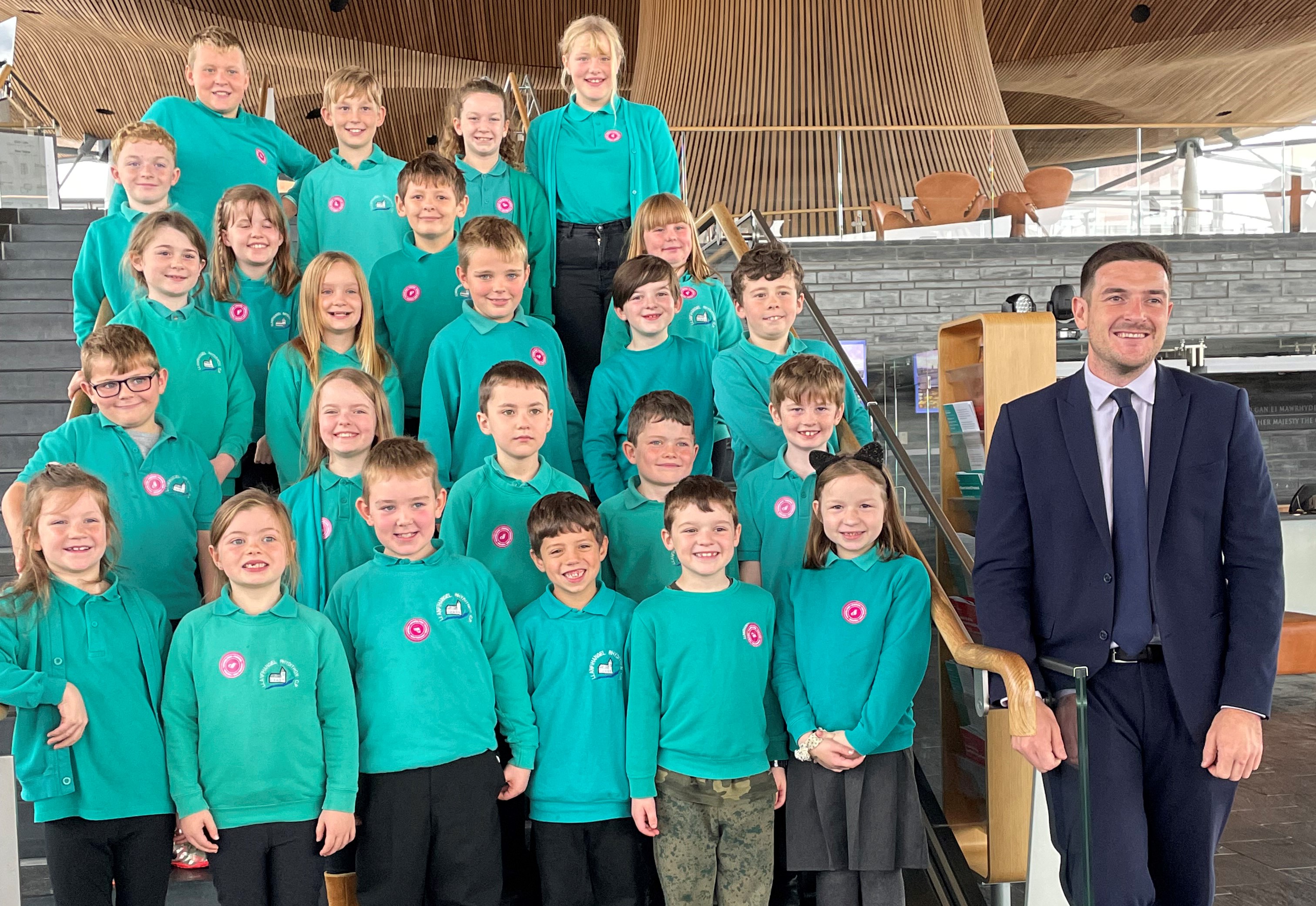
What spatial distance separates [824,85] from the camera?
11883 millimetres

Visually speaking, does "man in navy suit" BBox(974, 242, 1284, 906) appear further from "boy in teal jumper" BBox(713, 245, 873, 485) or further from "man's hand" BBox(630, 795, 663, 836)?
"boy in teal jumper" BBox(713, 245, 873, 485)

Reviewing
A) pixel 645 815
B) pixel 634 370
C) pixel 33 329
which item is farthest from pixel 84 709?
pixel 33 329

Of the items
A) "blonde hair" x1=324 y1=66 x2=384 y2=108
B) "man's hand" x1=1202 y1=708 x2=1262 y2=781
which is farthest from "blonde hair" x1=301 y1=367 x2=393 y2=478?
"man's hand" x1=1202 y1=708 x2=1262 y2=781

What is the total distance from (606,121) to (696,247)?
74cm

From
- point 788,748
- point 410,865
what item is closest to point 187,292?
point 410,865

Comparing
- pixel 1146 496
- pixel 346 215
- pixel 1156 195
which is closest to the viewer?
pixel 1146 496

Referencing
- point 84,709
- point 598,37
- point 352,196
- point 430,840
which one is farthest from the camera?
point 352,196

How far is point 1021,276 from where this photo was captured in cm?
848

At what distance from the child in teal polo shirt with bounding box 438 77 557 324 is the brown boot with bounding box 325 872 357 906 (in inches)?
88.1

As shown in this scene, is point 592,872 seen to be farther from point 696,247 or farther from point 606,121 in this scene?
point 606,121

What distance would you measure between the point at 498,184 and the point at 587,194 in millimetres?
343

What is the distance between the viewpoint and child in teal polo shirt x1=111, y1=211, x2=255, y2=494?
143 inches

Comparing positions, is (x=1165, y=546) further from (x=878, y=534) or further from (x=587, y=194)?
(x=587, y=194)

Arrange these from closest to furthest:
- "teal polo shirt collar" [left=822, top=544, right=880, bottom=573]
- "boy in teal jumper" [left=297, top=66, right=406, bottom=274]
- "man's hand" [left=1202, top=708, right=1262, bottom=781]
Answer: "man's hand" [left=1202, top=708, right=1262, bottom=781]
"teal polo shirt collar" [left=822, top=544, right=880, bottom=573]
"boy in teal jumper" [left=297, top=66, right=406, bottom=274]
